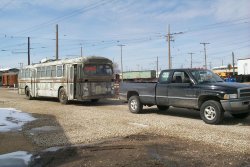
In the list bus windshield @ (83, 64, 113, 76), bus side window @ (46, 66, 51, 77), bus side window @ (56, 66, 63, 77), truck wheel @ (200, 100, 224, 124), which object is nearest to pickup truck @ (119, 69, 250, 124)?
truck wheel @ (200, 100, 224, 124)

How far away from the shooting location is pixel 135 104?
1564 centimetres

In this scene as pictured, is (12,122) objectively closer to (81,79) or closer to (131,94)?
(131,94)

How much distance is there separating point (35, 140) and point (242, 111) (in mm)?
6509

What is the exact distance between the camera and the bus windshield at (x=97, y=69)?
20.6 metres

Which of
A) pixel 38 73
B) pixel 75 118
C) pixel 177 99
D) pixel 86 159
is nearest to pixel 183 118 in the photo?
pixel 177 99

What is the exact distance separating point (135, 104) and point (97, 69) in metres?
5.95

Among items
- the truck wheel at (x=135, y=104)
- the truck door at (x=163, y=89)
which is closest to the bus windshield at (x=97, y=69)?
the truck wheel at (x=135, y=104)

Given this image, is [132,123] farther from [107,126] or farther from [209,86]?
[209,86]

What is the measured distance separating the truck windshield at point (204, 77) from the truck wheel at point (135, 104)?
121 inches

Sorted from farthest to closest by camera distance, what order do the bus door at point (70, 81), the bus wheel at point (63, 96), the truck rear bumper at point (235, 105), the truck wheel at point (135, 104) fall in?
the bus wheel at point (63, 96) → the bus door at point (70, 81) → the truck wheel at point (135, 104) → the truck rear bumper at point (235, 105)

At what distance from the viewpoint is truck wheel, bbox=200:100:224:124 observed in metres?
11.8

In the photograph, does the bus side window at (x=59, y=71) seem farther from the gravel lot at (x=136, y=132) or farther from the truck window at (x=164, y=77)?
the truck window at (x=164, y=77)

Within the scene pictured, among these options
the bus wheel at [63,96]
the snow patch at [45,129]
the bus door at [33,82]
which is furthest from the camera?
the bus door at [33,82]

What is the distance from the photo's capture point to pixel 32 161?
7.51 meters
